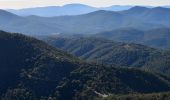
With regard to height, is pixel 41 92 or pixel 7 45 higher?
pixel 7 45

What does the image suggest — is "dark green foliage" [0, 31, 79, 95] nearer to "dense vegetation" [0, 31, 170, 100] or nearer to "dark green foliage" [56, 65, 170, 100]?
"dense vegetation" [0, 31, 170, 100]

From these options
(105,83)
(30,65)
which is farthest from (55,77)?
(105,83)

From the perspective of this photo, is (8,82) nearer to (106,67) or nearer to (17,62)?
(17,62)

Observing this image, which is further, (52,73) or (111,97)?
(52,73)

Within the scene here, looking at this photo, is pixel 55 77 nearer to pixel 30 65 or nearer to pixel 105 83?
pixel 30 65

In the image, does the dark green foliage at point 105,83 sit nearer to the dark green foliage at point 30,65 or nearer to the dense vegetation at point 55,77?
the dense vegetation at point 55,77

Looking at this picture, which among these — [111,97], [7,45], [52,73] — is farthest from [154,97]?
[7,45]

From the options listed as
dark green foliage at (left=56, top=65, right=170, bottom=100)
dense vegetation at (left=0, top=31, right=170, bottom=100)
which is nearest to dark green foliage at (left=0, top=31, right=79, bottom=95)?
dense vegetation at (left=0, top=31, right=170, bottom=100)

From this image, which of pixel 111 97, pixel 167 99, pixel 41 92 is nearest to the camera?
pixel 167 99

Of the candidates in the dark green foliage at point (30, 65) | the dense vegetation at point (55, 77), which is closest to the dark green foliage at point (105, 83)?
the dense vegetation at point (55, 77)

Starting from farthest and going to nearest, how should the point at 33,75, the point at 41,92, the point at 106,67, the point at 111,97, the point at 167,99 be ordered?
the point at 106,67
the point at 33,75
the point at 41,92
the point at 111,97
the point at 167,99
